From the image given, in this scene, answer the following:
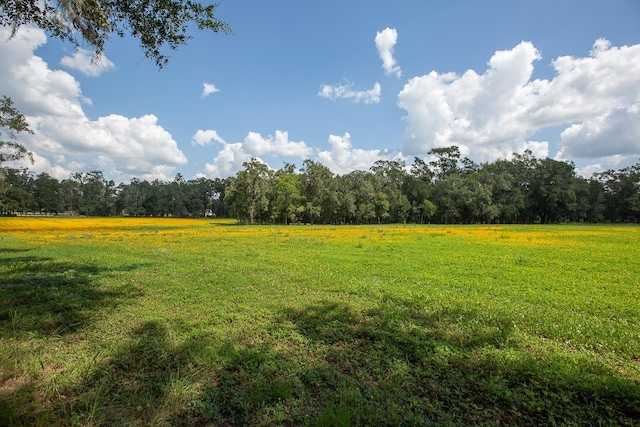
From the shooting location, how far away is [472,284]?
32.7ft

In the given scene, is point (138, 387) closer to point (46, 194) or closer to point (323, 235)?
point (323, 235)

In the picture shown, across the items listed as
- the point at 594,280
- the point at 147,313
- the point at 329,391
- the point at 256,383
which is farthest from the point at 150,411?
the point at 594,280

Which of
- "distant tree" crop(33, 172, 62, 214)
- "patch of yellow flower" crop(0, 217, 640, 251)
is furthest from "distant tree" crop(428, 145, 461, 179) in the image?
"distant tree" crop(33, 172, 62, 214)

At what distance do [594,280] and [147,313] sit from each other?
14669 mm

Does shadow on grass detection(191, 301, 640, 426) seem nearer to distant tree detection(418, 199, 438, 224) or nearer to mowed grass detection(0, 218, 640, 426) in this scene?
mowed grass detection(0, 218, 640, 426)

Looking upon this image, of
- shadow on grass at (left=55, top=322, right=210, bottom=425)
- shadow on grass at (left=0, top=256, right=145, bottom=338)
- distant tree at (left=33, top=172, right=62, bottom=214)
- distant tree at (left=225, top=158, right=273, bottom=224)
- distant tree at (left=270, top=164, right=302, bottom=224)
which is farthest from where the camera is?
distant tree at (left=33, top=172, right=62, bottom=214)

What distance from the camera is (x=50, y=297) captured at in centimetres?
823

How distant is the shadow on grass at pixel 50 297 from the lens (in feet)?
20.5

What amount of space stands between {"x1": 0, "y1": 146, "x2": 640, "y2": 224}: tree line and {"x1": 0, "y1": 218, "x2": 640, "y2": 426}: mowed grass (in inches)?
2300

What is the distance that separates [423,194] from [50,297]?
90.7 meters

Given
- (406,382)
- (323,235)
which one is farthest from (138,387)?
(323,235)

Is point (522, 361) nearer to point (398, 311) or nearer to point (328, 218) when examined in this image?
point (398, 311)

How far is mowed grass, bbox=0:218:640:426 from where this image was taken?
3.73 m

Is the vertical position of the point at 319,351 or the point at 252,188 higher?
the point at 252,188
